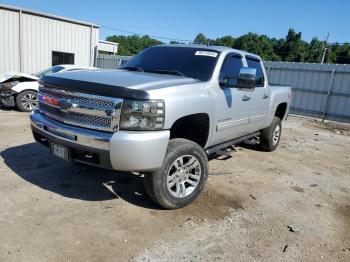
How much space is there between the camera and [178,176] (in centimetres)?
410

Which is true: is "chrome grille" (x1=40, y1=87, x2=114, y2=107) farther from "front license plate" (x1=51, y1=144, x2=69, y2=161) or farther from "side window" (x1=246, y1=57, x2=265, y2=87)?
"side window" (x1=246, y1=57, x2=265, y2=87)

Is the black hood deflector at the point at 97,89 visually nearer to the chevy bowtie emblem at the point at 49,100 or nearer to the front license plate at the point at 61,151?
the chevy bowtie emblem at the point at 49,100

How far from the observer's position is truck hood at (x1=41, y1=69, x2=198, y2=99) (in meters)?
3.48

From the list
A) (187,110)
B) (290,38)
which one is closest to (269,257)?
(187,110)

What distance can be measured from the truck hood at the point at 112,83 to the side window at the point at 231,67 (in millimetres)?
729

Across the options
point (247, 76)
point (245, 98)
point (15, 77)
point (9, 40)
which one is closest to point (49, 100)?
point (247, 76)


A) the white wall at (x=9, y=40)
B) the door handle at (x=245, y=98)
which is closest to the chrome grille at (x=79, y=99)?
the door handle at (x=245, y=98)

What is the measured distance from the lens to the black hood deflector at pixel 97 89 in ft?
11.3

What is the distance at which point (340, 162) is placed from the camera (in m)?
7.23

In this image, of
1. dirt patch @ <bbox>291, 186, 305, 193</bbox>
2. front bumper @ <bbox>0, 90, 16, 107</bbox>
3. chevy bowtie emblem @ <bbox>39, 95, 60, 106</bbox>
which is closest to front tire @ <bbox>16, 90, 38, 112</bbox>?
front bumper @ <bbox>0, 90, 16, 107</bbox>

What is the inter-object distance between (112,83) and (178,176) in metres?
1.33

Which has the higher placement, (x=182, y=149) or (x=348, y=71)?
(x=348, y=71)

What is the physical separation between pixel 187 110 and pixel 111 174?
1.78 meters

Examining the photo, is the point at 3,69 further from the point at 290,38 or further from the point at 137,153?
the point at 290,38
